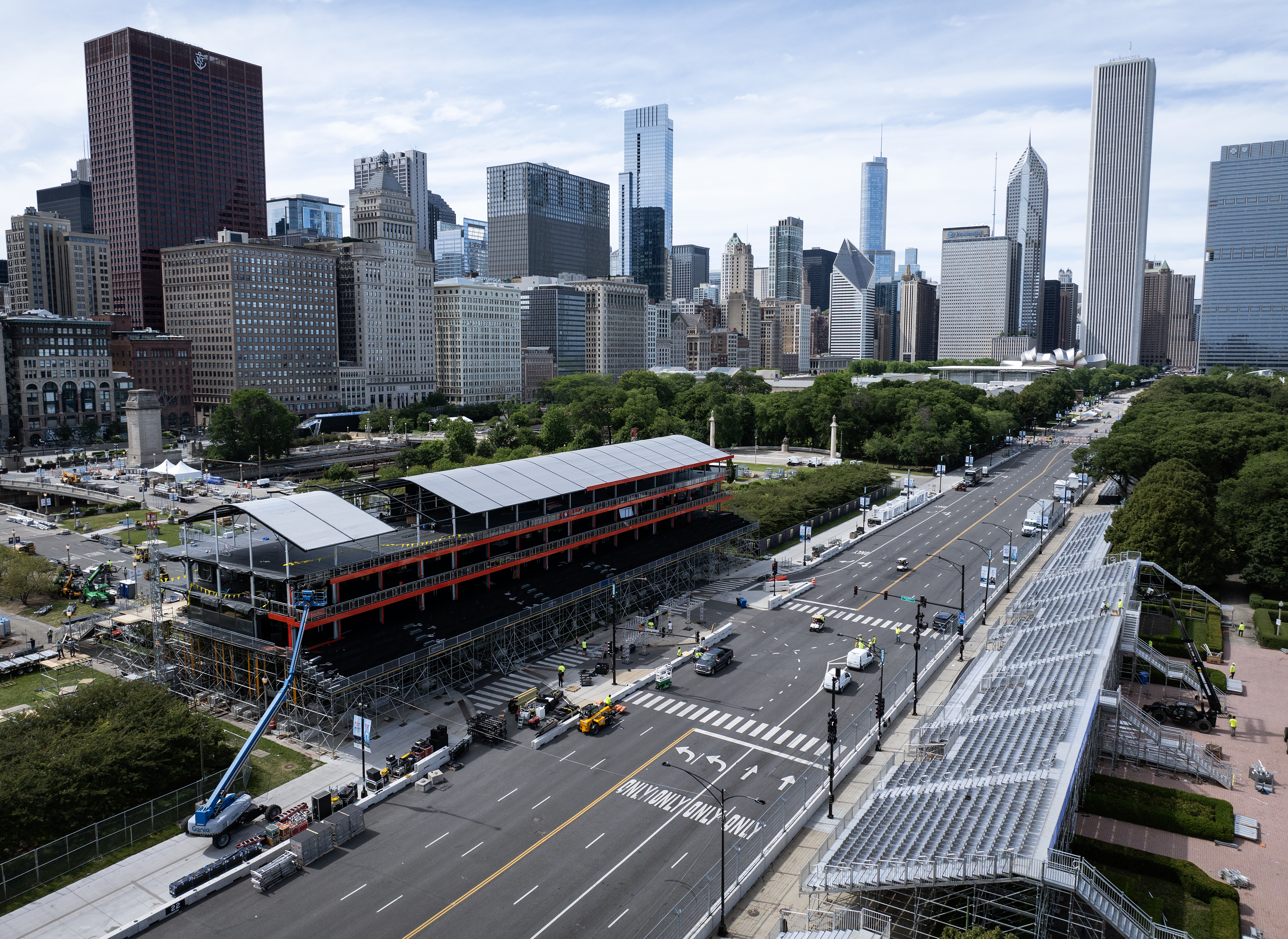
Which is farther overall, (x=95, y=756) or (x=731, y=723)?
(x=731, y=723)

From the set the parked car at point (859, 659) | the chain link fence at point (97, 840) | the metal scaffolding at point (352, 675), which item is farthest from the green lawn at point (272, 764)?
the parked car at point (859, 659)

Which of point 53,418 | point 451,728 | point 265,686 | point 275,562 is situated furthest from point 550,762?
point 53,418

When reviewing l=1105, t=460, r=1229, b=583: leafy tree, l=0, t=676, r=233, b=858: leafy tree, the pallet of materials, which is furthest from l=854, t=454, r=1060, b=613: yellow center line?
l=0, t=676, r=233, b=858: leafy tree

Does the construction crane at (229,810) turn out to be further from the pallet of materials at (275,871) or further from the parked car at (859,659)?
the parked car at (859,659)

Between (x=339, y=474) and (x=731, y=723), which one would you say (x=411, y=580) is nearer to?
(x=731, y=723)

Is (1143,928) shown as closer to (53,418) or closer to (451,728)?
(451,728)

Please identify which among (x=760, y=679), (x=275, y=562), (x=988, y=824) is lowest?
(x=760, y=679)

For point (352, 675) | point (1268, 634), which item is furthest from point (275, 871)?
point (1268, 634)
